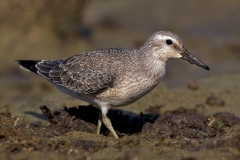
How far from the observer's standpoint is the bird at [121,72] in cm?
846

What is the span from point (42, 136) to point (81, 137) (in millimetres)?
594

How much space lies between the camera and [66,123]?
29.2 ft

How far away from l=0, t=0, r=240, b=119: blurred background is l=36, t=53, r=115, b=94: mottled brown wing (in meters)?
1.72

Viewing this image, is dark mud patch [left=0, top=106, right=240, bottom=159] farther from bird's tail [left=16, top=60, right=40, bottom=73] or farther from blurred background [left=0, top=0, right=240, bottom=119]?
blurred background [left=0, top=0, right=240, bottom=119]

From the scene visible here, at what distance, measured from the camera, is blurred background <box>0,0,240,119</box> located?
43.9 feet

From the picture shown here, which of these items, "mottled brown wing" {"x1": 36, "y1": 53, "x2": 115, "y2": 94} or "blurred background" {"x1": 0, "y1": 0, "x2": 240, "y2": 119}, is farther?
Result: "blurred background" {"x1": 0, "y1": 0, "x2": 240, "y2": 119}

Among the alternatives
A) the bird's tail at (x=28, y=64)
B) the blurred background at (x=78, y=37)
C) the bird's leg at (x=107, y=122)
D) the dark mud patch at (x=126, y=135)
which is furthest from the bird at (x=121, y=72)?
the blurred background at (x=78, y=37)

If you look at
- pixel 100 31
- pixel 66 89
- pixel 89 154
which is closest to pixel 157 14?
pixel 100 31

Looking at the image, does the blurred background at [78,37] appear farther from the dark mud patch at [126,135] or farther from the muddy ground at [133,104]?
the dark mud patch at [126,135]

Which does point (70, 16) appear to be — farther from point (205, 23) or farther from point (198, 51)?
point (205, 23)

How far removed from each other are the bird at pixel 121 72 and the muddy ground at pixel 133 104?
485mm

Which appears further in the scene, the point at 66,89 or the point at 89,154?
the point at 66,89

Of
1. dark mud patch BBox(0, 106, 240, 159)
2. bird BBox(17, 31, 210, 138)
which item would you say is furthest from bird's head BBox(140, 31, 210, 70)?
dark mud patch BBox(0, 106, 240, 159)

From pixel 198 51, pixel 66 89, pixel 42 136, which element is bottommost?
pixel 42 136
